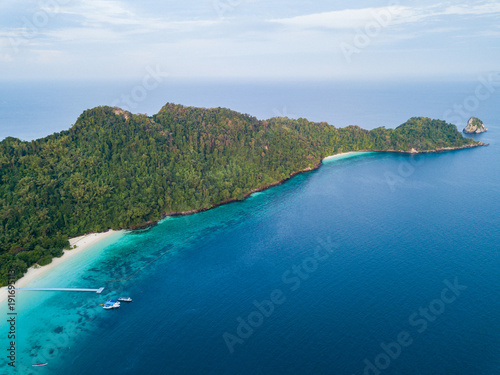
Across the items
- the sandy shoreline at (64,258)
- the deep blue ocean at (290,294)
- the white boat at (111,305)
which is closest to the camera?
the deep blue ocean at (290,294)

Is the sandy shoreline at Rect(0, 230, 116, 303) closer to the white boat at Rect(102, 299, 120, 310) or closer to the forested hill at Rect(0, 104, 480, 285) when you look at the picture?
the forested hill at Rect(0, 104, 480, 285)

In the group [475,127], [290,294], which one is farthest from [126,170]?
[475,127]

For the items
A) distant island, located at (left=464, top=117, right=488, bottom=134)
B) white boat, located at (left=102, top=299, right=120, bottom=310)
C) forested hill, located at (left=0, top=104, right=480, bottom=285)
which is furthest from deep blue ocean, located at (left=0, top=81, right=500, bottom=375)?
distant island, located at (left=464, top=117, right=488, bottom=134)

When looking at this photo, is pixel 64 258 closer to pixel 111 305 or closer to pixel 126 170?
pixel 111 305

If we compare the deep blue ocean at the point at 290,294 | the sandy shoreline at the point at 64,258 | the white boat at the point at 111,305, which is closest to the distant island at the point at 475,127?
the deep blue ocean at the point at 290,294

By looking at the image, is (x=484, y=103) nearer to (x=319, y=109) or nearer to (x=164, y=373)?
(x=319, y=109)

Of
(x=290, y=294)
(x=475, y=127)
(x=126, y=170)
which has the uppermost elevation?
(x=475, y=127)

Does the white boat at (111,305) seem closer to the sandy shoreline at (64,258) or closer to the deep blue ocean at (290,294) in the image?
the deep blue ocean at (290,294)
